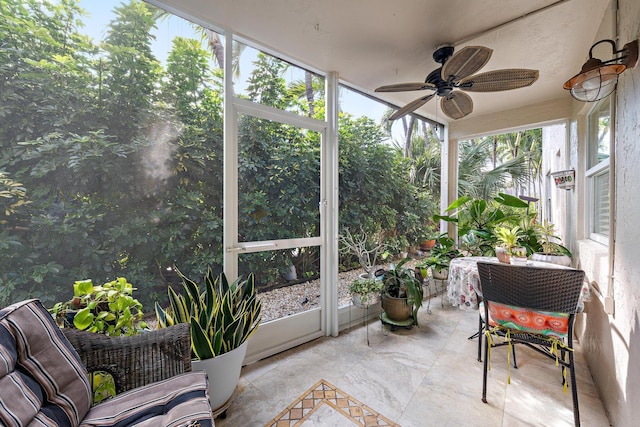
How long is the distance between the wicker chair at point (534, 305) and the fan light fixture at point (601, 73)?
3.58ft

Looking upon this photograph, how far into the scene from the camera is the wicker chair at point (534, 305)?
5.05 ft

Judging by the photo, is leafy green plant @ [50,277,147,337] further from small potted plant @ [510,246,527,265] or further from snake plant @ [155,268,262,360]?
small potted plant @ [510,246,527,265]

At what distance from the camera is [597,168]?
7.32ft

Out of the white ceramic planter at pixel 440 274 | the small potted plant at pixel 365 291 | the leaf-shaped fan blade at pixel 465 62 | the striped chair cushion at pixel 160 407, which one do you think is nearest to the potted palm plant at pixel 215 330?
the striped chair cushion at pixel 160 407

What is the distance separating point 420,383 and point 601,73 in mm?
2220

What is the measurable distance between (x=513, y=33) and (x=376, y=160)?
1.58m

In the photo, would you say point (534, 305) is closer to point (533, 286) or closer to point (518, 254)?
point (533, 286)

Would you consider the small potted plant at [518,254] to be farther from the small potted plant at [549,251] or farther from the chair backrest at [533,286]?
the chair backrest at [533,286]

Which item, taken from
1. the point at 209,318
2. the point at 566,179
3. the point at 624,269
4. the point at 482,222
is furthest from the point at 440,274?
the point at 209,318

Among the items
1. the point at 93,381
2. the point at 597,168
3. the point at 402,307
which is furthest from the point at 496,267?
the point at 93,381

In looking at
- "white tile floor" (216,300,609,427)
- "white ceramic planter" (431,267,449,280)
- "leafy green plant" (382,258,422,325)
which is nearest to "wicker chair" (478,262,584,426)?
"white tile floor" (216,300,609,427)

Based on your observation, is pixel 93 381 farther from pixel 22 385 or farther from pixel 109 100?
pixel 109 100

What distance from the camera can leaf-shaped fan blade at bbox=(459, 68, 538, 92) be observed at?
5.41ft

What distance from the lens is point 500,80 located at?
1.76 m
